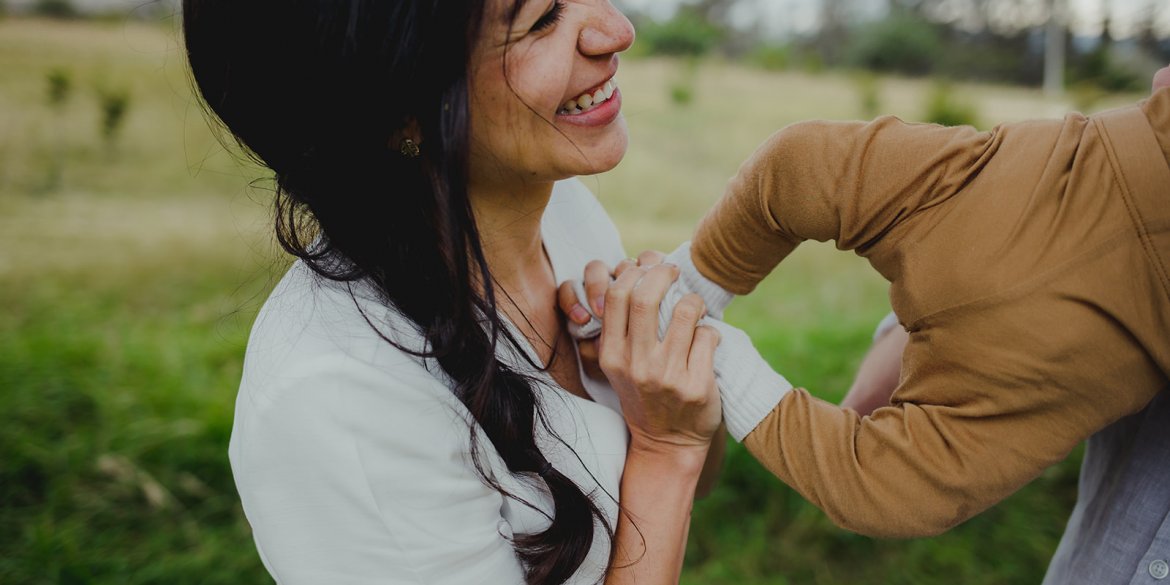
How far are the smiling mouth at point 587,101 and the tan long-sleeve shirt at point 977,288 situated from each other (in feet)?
0.79

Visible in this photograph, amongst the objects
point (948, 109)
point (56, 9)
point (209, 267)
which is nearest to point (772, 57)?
point (948, 109)

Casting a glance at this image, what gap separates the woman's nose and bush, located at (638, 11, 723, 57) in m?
5.46

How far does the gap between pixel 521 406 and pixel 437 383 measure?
0.13 meters

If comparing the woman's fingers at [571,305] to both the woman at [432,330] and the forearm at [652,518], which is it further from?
the forearm at [652,518]

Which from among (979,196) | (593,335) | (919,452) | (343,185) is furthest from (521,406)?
(979,196)

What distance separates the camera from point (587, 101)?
115 cm

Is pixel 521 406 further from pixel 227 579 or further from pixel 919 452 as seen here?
pixel 227 579

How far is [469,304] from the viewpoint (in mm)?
1068

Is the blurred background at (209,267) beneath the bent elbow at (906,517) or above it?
beneath

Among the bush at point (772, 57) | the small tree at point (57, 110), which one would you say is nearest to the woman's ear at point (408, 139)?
the small tree at point (57, 110)

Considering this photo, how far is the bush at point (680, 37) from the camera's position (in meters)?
6.46

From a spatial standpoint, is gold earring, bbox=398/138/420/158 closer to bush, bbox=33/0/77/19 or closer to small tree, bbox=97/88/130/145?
small tree, bbox=97/88/130/145

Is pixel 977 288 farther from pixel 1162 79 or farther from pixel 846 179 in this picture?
pixel 1162 79

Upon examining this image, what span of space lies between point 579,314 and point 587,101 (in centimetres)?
35
